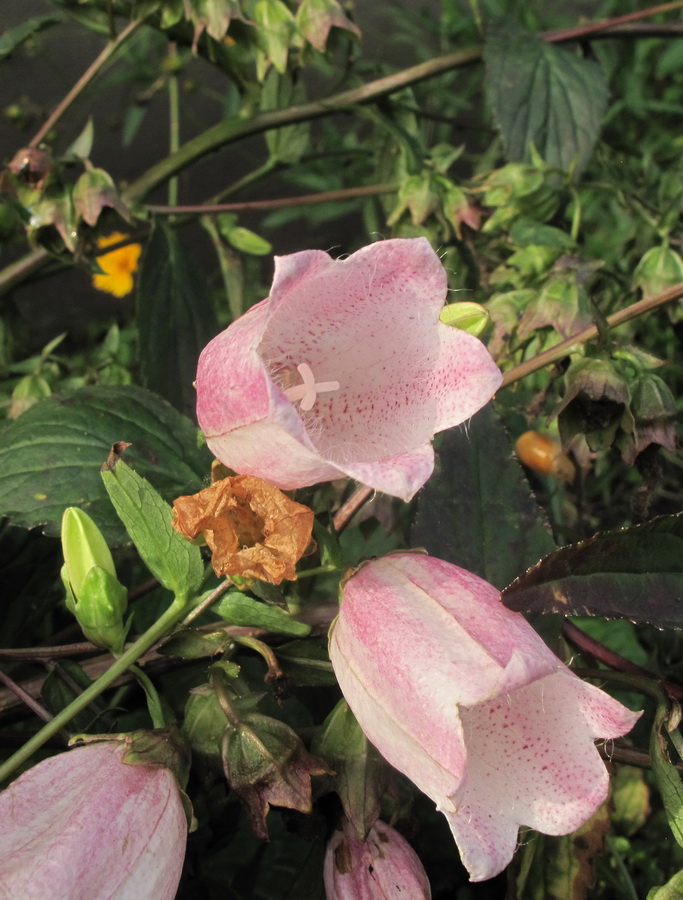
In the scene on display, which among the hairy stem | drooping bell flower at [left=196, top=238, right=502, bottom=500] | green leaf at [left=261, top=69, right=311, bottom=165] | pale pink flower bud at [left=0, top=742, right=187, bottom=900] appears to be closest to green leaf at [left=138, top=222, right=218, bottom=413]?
the hairy stem

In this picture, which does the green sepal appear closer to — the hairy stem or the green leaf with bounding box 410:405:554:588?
the green leaf with bounding box 410:405:554:588

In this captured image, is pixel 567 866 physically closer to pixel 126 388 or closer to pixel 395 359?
pixel 395 359

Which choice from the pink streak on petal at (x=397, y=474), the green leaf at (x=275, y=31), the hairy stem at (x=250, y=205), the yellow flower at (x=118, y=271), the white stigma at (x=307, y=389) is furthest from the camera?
the yellow flower at (x=118, y=271)

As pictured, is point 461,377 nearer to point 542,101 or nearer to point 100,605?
point 100,605

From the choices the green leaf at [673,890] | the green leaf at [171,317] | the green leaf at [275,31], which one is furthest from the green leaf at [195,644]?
the green leaf at [275,31]

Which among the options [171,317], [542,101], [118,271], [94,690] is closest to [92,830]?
[94,690]

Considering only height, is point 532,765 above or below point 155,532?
below

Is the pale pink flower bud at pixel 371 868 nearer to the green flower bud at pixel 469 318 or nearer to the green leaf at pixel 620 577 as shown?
the green leaf at pixel 620 577

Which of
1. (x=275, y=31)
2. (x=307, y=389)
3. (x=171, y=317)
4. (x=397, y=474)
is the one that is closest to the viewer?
(x=397, y=474)
